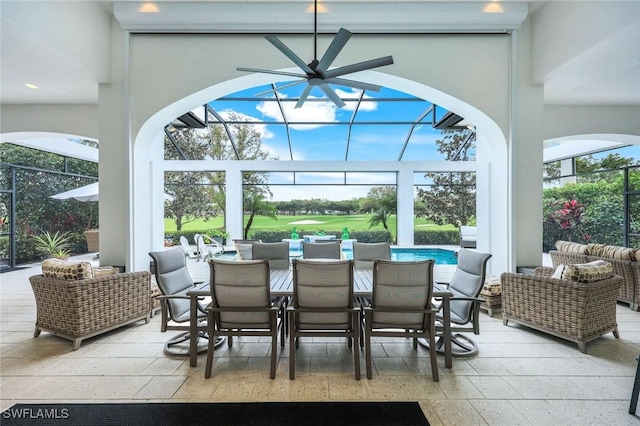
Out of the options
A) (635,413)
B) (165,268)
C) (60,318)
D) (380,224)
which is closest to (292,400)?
(165,268)

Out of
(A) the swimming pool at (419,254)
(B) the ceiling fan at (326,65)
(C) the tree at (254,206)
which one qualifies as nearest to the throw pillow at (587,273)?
(B) the ceiling fan at (326,65)

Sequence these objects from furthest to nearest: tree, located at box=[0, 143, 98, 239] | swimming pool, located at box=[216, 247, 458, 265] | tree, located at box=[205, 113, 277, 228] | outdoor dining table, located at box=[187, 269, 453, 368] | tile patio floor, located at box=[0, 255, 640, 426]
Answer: swimming pool, located at box=[216, 247, 458, 265] → tree, located at box=[205, 113, 277, 228] → tree, located at box=[0, 143, 98, 239] → outdoor dining table, located at box=[187, 269, 453, 368] → tile patio floor, located at box=[0, 255, 640, 426]

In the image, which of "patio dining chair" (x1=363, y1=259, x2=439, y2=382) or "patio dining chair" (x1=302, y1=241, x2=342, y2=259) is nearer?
"patio dining chair" (x1=363, y1=259, x2=439, y2=382)

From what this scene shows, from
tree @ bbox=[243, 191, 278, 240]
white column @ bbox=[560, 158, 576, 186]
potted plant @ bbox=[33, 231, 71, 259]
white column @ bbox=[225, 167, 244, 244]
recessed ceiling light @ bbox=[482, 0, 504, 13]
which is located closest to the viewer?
recessed ceiling light @ bbox=[482, 0, 504, 13]

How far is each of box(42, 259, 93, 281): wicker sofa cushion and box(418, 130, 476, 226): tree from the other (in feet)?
34.9

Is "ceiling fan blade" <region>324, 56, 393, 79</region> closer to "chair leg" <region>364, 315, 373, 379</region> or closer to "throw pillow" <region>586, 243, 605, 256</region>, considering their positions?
"chair leg" <region>364, 315, 373, 379</region>

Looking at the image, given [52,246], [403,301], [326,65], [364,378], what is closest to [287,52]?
[326,65]

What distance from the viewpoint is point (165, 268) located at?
2.94 metres

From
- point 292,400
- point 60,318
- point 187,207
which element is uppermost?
point 187,207

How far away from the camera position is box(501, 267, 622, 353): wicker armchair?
289 cm

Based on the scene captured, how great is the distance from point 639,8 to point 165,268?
18.6 ft

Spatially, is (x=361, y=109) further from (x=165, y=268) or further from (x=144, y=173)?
(x=165, y=268)

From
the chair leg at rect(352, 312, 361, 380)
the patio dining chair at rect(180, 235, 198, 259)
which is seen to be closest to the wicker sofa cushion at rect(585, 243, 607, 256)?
the chair leg at rect(352, 312, 361, 380)

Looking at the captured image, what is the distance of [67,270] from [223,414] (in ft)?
7.89
